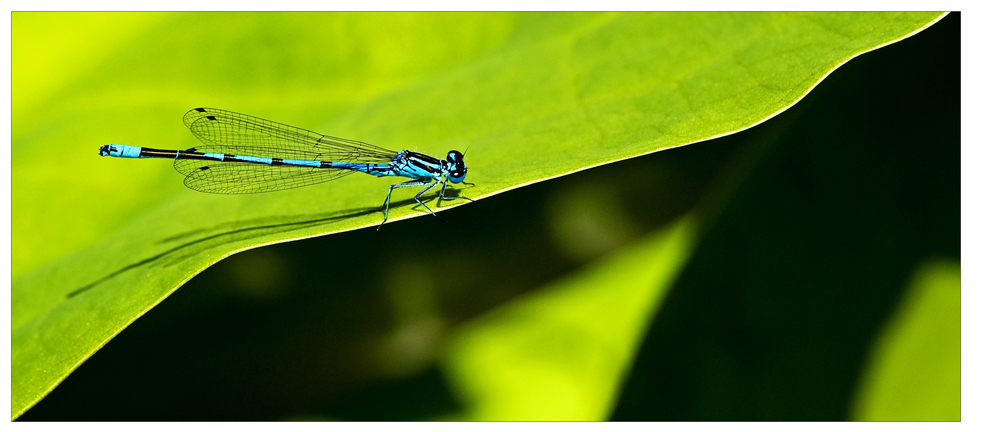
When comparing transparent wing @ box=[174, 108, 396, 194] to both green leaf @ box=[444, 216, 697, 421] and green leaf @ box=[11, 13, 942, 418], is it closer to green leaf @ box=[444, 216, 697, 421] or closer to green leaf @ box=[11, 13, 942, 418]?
green leaf @ box=[11, 13, 942, 418]

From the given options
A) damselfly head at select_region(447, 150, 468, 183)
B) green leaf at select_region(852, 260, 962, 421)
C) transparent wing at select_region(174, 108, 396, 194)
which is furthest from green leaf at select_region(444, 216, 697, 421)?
transparent wing at select_region(174, 108, 396, 194)

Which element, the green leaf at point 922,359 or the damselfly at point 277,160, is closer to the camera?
the green leaf at point 922,359

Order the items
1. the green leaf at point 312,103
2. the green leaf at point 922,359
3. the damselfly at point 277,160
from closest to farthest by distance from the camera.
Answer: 1. the green leaf at point 312,103
2. the green leaf at point 922,359
3. the damselfly at point 277,160

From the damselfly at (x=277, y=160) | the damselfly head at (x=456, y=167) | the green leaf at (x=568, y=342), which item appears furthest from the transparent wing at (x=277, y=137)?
the green leaf at (x=568, y=342)

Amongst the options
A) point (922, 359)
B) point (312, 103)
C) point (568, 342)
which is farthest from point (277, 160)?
point (922, 359)

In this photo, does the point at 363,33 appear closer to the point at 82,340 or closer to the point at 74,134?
the point at 74,134

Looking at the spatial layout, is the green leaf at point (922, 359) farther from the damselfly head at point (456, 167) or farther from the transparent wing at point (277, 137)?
the transparent wing at point (277, 137)
